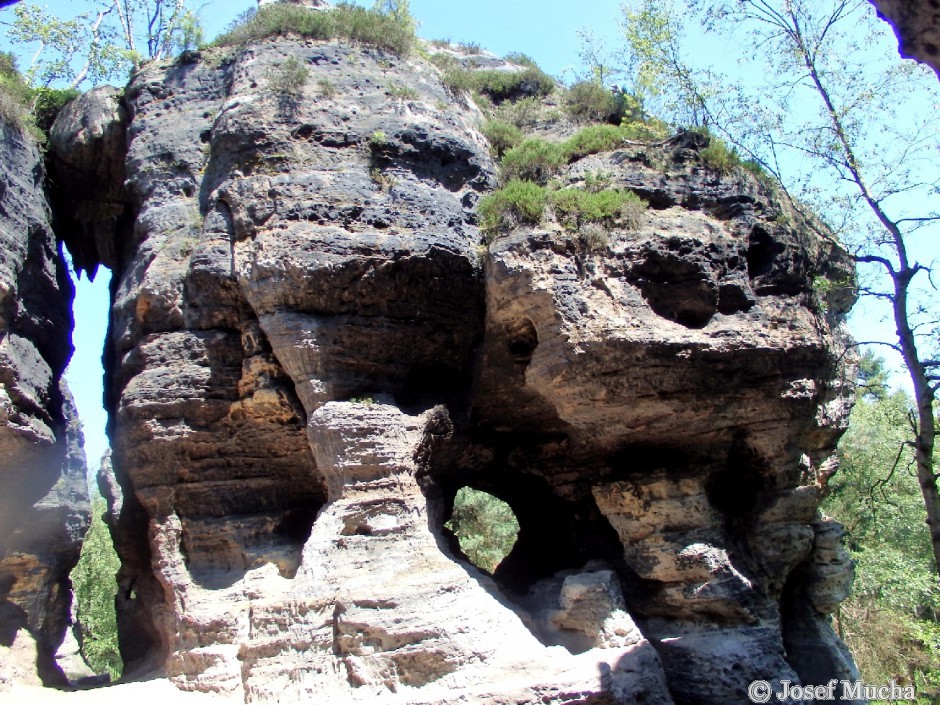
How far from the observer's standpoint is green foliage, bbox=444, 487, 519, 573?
20.4 m

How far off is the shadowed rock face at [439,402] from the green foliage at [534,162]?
1.20 ft

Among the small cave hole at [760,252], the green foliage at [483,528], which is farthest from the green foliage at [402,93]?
the green foliage at [483,528]

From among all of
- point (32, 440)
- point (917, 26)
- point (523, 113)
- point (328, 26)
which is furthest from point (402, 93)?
point (917, 26)

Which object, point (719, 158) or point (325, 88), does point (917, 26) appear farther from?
point (325, 88)

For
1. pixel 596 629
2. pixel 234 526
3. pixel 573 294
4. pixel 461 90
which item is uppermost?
pixel 461 90

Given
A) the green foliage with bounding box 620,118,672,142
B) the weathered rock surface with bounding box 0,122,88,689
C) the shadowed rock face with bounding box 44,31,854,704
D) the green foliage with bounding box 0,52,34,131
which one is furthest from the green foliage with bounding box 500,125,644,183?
the green foliage with bounding box 0,52,34,131

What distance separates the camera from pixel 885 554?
1691 centimetres

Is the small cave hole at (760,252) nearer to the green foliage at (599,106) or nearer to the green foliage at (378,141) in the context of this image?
the green foliage at (599,106)

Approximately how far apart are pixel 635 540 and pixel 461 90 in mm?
7875

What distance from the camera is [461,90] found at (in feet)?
43.1

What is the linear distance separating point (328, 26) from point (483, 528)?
44.2 feet

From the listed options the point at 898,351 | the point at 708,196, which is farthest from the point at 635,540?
the point at 708,196

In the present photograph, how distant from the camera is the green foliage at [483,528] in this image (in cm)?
2042

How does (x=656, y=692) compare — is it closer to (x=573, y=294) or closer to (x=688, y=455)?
(x=688, y=455)
